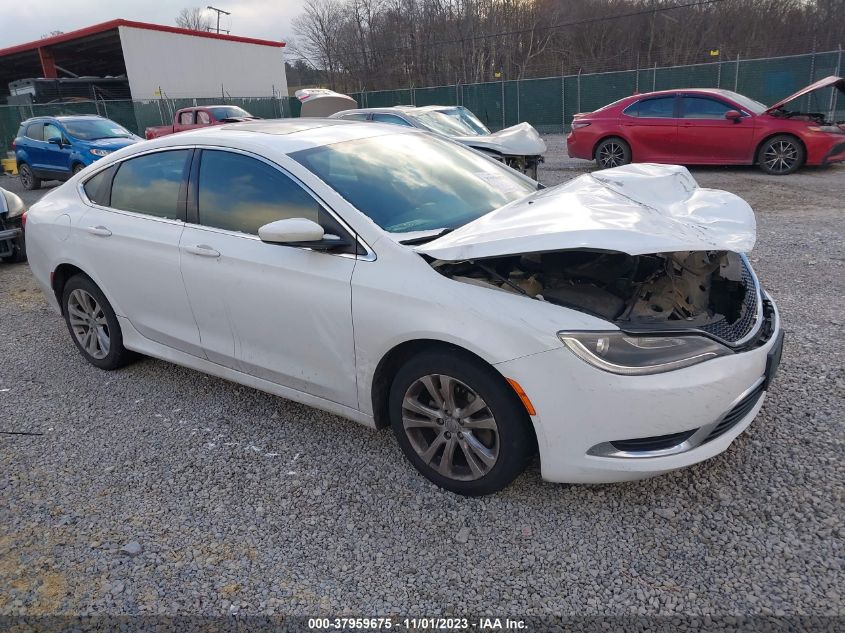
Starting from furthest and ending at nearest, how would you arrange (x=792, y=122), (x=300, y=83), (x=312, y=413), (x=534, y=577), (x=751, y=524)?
1. (x=300, y=83)
2. (x=792, y=122)
3. (x=312, y=413)
4. (x=751, y=524)
5. (x=534, y=577)

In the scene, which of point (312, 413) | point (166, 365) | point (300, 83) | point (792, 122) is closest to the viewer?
point (312, 413)

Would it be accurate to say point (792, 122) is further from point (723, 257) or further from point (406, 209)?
point (406, 209)

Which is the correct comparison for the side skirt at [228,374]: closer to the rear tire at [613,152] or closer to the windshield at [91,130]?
the rear tire at [613,152]

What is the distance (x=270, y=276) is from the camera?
10.3ft

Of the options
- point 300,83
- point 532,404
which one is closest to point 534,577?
point 532,404

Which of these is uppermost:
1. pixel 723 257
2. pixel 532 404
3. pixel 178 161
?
pixel 178 161

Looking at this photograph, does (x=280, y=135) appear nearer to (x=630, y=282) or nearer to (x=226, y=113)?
(x=630, y=282)

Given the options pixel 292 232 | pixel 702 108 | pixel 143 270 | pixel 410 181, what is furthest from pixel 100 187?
pixel 702 108

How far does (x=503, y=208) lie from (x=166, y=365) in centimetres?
274

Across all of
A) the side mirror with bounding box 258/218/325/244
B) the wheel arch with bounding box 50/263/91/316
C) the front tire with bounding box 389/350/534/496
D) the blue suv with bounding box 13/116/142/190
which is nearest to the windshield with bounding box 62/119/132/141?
the blue suv with bounding box 13/116/142/190

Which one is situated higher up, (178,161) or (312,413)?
(178,161)

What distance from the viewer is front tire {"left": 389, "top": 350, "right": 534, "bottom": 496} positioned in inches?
101

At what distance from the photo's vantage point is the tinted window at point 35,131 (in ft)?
47.8

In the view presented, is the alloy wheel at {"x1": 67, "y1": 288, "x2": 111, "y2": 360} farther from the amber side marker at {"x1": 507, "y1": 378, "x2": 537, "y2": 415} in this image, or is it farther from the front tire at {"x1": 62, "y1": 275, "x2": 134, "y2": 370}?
the amber side marker at {"x1": 507, "y1": 378, "x2": 537, "y2": 415}
